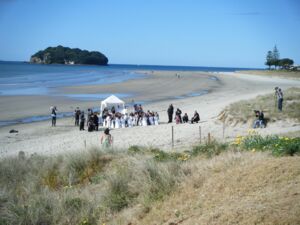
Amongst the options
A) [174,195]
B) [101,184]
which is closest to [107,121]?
[101,184]

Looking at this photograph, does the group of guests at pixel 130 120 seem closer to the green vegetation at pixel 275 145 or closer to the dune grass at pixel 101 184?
the dune grass at pixel 101 184

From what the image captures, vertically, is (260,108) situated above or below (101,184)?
above

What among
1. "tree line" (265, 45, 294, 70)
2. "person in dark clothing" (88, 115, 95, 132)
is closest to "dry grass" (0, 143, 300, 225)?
"person in dark clothing" (88, 115, 95, 132)

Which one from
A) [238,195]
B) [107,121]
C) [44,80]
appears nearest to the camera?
[238,195]

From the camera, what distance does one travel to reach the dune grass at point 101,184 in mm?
6934

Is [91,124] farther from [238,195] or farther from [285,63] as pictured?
[285,63]

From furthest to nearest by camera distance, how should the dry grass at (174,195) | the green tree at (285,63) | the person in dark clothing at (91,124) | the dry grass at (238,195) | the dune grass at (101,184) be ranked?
1. the green tree at (285,63)
2. the person in dark clothing at (91,124)
3. the dune grass at (101,184)
4. the dry grass at (174,195)
5. the dry grass at (238,195)

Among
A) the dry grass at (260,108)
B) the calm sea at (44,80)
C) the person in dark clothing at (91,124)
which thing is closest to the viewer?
the dry grass at (260,108)

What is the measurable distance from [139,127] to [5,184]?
513 inches

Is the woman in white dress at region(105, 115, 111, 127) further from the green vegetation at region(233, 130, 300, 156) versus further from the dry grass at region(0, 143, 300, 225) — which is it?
the dry grass at region(0, 143, 300, 225)

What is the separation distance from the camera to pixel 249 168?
6.89 meters

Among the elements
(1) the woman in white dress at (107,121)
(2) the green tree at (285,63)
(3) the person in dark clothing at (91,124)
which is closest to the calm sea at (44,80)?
(1) the woman in white dress at (107,121)

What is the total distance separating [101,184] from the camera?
8.64 m

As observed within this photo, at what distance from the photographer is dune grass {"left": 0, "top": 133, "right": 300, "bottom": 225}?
6934 millimetres
